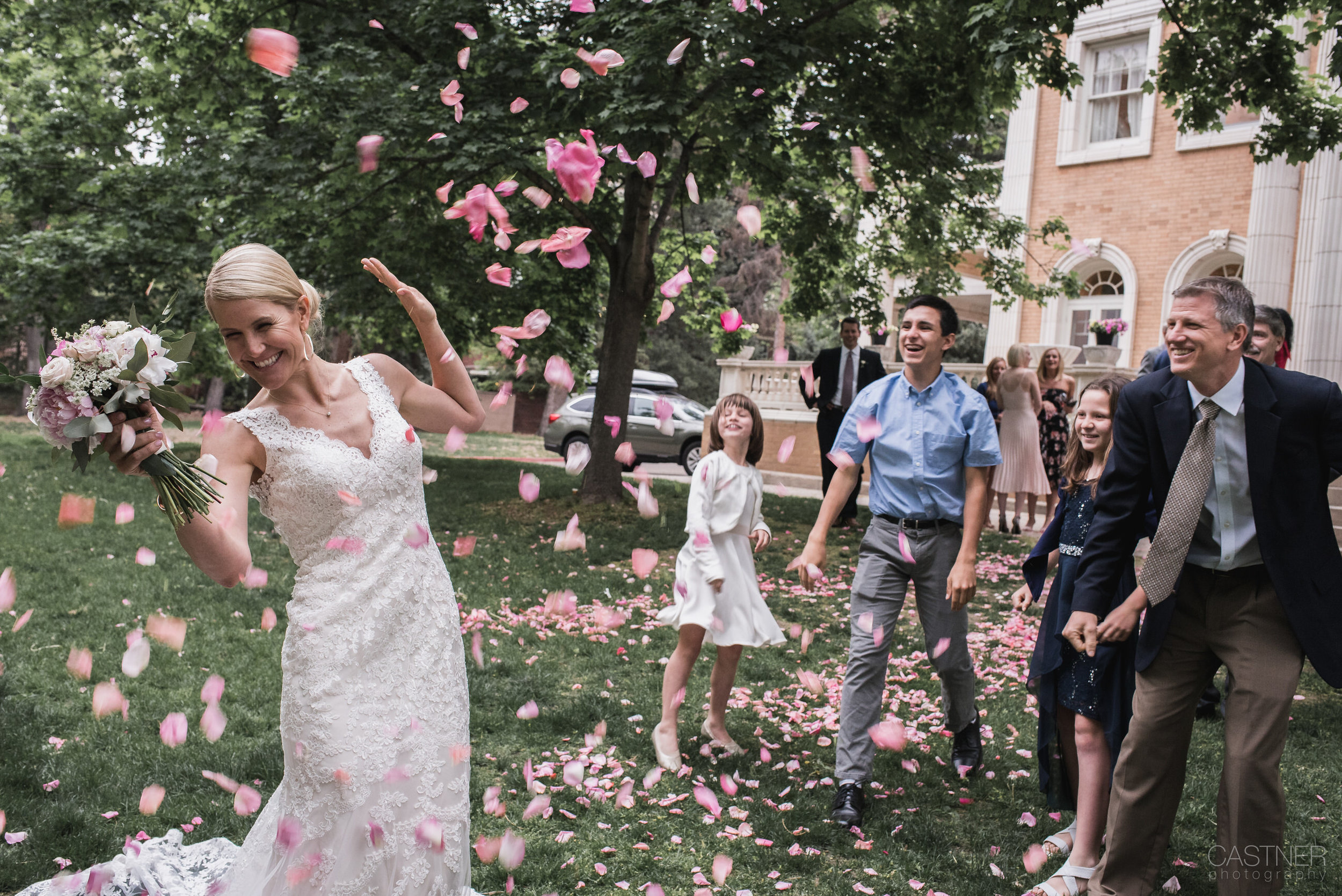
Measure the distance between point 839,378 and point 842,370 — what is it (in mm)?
96

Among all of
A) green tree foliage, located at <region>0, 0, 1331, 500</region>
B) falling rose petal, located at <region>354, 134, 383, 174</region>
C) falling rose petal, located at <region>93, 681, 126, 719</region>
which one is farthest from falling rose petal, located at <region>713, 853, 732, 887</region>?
falling rose petal, located at <region>354, 134, 383, 174</region>

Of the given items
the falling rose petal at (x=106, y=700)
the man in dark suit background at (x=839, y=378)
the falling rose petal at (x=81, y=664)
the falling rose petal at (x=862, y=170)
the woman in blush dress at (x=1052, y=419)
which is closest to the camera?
the falling rose petal at (x=106, y=700)

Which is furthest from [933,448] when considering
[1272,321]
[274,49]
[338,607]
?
[274,49]

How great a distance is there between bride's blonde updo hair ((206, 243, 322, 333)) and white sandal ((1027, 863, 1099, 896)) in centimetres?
330

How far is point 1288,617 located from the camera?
2.99 metres

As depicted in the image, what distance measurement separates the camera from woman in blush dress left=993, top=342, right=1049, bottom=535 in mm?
10516

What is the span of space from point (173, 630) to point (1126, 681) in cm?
582

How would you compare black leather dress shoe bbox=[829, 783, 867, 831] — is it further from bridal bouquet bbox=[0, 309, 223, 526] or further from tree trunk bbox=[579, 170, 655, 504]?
tree trunk bbox=[579, 170, 655, 504]

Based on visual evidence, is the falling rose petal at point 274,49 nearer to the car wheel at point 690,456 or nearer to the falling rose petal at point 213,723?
the falling rose petal at point 213,723

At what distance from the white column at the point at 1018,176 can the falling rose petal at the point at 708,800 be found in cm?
1671

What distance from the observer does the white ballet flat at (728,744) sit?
194 inches

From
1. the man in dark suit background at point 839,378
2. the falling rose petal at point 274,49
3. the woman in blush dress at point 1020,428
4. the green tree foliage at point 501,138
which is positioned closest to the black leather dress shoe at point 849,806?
the green tree foliage at point 501,138

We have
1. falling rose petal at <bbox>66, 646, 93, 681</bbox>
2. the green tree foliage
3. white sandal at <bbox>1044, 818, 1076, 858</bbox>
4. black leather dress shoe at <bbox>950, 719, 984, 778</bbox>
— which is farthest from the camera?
the green tree foliage

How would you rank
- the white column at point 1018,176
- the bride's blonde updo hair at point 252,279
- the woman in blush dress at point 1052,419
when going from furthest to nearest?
1. the white column at point 1018,176
2. the woman in blush dress at point 1052,419
3. the bride's blonde updo hair at point 252,279
